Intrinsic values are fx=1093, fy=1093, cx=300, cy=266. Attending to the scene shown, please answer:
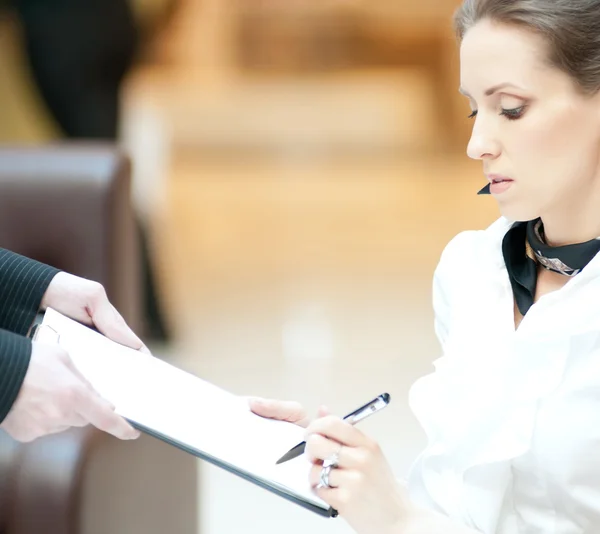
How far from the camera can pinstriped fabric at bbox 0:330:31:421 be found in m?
1.23

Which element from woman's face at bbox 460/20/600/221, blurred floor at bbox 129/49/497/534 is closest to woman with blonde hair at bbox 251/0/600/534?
woman's face at bbox 460/20/600/221

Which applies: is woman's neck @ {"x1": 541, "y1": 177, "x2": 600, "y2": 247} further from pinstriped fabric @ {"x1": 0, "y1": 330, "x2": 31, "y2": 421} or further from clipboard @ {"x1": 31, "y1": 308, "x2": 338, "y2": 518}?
pinstriped fabric @ {"x1": 0, "y1": 330, "x2": 31, "y2": 421}

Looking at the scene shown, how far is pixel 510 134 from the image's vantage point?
50.0 inches

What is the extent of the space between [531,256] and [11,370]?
66 cm

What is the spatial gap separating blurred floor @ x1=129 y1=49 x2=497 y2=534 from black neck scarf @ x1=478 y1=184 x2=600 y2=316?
1461mm

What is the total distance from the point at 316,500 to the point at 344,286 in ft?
12.5

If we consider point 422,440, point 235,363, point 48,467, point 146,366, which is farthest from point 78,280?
point 235,363

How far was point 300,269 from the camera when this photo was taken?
5.31 meters

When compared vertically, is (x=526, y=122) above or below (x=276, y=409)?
above

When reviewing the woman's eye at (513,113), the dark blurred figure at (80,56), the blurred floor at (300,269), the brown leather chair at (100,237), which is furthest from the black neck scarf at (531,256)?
the dark blurred figure at (80,56)

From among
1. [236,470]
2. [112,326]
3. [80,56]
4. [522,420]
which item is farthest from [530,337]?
[80,56]

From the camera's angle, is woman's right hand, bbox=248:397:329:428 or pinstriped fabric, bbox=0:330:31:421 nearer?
pinstriped fabric, bbox=0:330:31:421

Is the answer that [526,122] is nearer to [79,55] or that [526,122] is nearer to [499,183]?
[499,183]

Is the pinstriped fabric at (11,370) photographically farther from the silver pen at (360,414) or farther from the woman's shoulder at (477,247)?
the woman's shoulder at (477,247)
